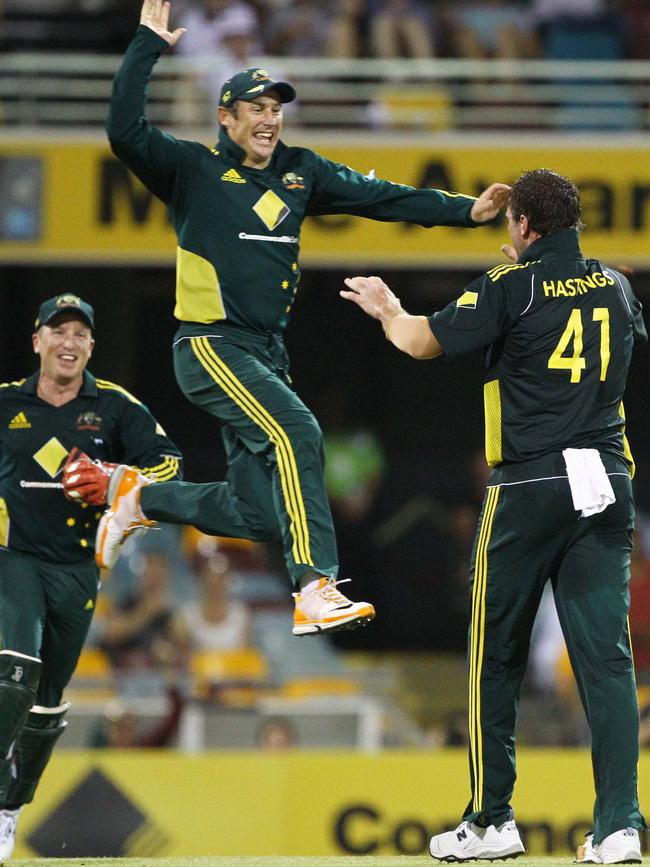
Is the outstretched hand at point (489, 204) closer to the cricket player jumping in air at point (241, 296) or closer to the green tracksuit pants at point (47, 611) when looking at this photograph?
the cricket player jumping in air at point (241, 296)

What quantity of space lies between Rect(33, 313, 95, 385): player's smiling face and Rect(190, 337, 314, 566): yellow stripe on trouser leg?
124 cm

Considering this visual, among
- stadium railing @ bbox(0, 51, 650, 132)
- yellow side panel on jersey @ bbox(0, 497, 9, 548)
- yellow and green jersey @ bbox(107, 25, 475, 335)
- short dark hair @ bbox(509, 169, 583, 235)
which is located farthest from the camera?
stadium railing @ bbox(0, 51, 650, 132)

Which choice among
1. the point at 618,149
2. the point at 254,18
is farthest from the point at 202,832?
the point at 254,18

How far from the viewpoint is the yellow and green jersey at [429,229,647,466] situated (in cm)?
557

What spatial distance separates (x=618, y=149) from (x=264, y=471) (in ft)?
23.6

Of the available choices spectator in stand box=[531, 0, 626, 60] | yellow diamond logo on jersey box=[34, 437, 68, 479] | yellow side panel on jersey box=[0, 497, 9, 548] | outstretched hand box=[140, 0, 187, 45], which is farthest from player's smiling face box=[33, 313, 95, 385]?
spectator in stand box=[531, 0, 626, 60]

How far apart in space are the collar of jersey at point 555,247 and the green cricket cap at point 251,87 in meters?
1.23

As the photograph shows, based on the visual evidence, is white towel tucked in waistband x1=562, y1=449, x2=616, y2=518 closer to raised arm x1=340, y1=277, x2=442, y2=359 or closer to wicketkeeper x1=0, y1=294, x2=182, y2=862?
raised arm x1=340, y1=277, x2=442, y2=359

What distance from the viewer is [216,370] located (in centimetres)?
611

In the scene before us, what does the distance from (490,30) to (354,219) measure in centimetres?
240

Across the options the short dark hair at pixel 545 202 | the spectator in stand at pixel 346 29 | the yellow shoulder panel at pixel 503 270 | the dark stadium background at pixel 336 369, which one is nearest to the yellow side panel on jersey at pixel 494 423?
the yellow shoulder panel at pixel 503 270

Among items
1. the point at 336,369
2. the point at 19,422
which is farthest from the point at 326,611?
the point at 336,369

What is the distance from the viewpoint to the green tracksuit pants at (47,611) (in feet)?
22.4

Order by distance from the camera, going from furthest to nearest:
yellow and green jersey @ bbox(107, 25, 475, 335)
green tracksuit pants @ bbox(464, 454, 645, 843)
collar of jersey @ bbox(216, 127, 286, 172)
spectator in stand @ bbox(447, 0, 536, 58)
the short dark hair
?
1. spectator in stand @ bbox(447, 0, 536, 58)
2. collar of jersey @ bbox(216, 127, 286, 172)
3. yellow and green jersey @ bbox(107, 25, 475, 335)
4. the short dark hair
5. green tracksuit pants @ bbox(464, 454, 645, 843)
